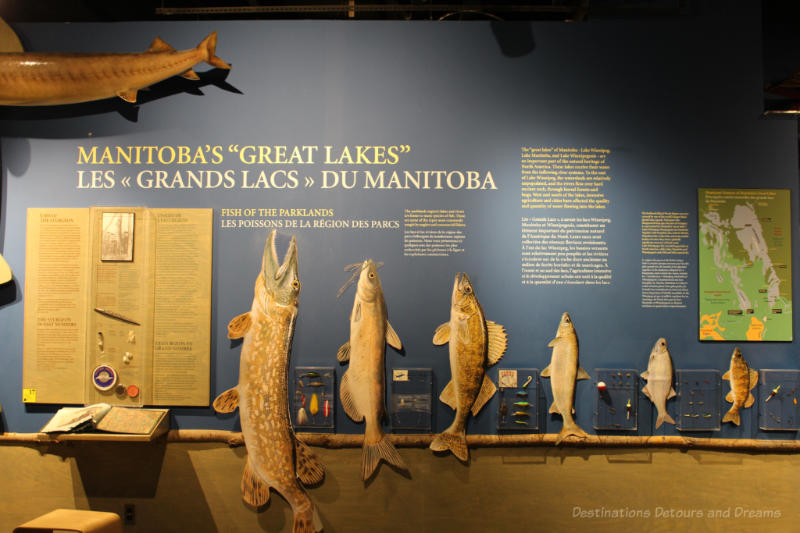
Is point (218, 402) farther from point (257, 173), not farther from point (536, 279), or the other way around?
point (536, 279)

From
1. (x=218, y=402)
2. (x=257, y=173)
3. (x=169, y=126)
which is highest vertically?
(x=169, y=126)

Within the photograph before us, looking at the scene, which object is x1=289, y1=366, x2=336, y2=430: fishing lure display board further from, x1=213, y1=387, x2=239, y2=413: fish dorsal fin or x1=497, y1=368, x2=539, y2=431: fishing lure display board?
x1=497, y1=368, x2=539, y2=431: fishing lure display board

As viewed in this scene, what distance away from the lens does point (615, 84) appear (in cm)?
261

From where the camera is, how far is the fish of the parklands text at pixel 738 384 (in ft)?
8.24

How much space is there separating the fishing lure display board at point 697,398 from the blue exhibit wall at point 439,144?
72 mm

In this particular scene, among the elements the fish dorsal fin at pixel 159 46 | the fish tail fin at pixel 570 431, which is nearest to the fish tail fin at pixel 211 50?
the fish dorsal fin at pixel 159 46

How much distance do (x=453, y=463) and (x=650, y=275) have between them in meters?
1.48

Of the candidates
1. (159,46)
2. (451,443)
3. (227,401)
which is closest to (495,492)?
(451,443)

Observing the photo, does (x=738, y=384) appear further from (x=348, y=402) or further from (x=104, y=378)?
(x=104, y=378)

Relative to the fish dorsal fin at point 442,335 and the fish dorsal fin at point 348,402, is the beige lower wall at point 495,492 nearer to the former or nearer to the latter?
the fish dorsal fin at point 348,402

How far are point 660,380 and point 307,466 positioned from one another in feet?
6.36

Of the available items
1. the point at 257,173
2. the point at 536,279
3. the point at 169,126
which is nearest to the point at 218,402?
the point at 257,173

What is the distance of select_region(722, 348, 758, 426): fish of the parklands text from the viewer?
2512 mm

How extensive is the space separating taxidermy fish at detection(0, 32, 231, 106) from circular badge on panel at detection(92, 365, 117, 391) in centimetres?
147
